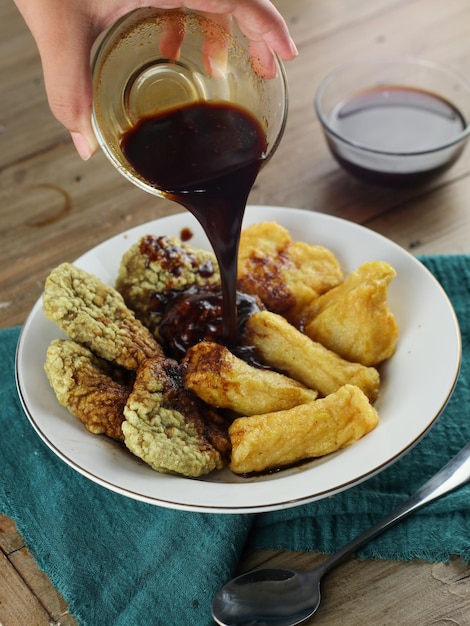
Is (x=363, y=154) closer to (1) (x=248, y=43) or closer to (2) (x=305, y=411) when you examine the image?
(1) (x=248, y=43)

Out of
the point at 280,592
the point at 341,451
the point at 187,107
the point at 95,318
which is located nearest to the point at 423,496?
the point at 341,451

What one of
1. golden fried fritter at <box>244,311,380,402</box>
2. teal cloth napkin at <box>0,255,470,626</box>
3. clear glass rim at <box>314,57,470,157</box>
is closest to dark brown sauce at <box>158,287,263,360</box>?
golden fried fritter at <box>244,311,380,402</box>

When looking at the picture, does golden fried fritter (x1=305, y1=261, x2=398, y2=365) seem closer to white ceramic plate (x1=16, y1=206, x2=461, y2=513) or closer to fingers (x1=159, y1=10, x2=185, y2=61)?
white ceramic plate (x1=16, y1=206, x2=461, y2=513)

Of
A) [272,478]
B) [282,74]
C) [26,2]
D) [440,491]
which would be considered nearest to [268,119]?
[282,74]

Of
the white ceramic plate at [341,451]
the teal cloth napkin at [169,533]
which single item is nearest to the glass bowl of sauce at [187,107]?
the white ceramic plate at [341,451]

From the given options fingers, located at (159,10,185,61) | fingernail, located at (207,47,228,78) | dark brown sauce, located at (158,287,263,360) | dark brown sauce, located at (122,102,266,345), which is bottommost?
dark brown sauce, located at (158,287,263,360)
